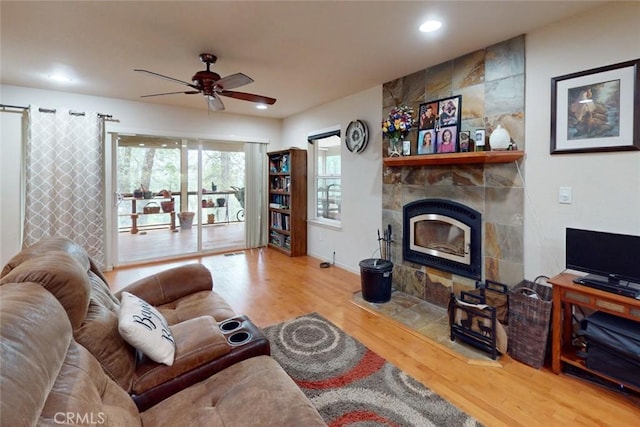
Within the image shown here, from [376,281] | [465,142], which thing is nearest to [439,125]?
[465,142]

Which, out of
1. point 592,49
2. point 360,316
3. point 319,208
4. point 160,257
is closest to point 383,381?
point 360,316

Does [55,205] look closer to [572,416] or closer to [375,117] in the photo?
[375,117]

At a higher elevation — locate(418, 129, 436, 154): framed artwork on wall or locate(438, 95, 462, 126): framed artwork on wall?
locate(438, 95, 462, 126): framed artwork on wall

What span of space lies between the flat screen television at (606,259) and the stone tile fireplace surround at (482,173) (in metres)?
0.47

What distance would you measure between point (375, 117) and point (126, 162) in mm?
3911

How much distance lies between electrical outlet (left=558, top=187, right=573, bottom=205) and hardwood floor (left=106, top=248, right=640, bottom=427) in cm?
128

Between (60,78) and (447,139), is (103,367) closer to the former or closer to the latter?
(447,139)

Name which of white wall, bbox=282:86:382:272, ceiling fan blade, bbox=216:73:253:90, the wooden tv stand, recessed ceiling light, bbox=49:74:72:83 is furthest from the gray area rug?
recessed ceiling light, bbox=49:74:72:83

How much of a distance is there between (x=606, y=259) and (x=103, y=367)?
2.97 meters

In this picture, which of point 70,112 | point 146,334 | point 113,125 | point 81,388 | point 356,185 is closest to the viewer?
point 81,388

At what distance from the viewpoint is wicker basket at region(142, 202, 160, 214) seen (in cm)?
526

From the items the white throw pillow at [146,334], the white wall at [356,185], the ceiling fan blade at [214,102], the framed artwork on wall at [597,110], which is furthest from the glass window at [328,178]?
the white throw pillow at [146,334]

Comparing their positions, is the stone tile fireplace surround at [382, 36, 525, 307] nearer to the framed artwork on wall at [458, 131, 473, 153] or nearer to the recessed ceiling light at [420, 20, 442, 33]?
the framed artwork on wall at [458, 131, 473, 153]

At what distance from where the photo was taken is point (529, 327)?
2316 mm
